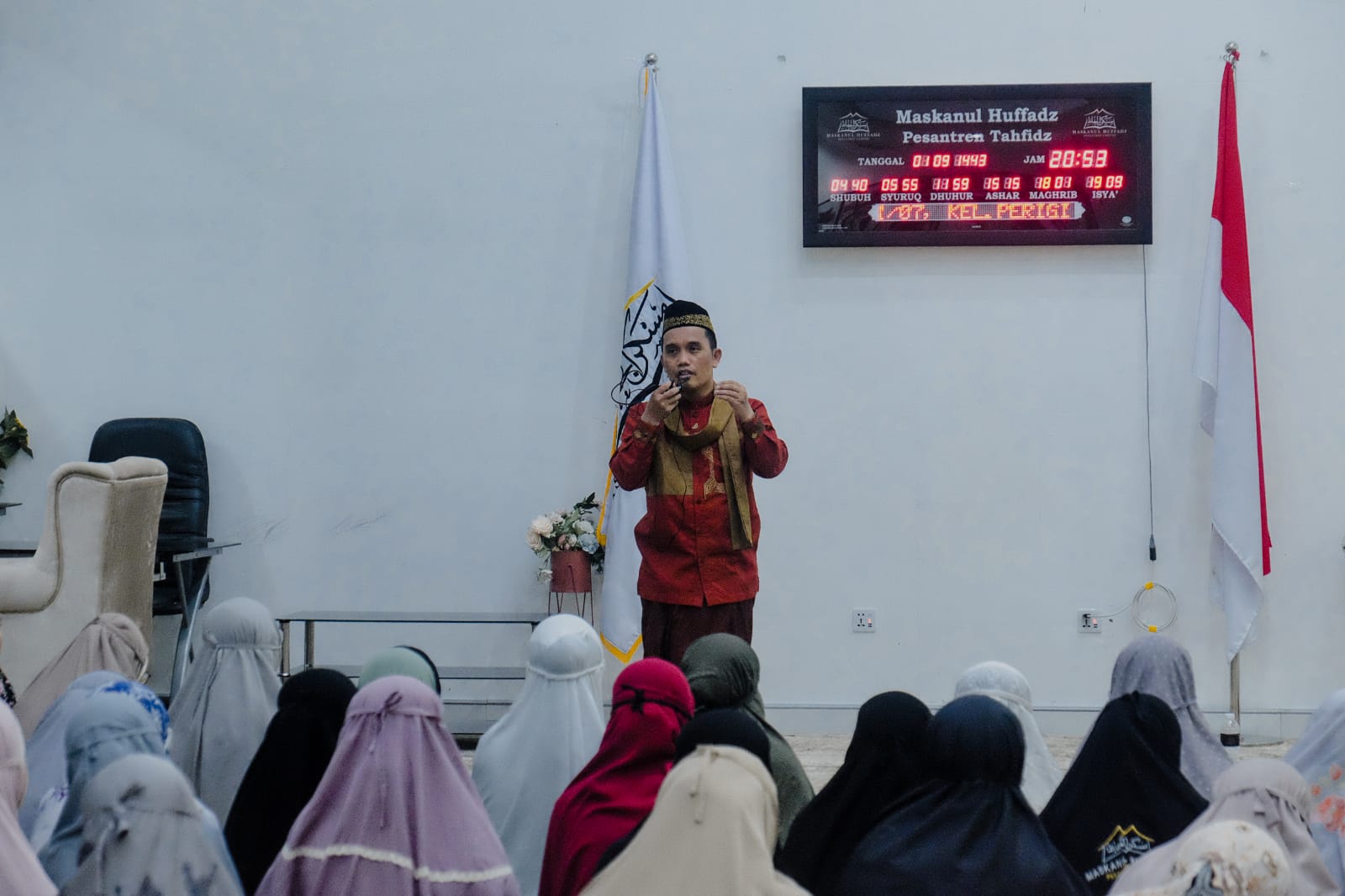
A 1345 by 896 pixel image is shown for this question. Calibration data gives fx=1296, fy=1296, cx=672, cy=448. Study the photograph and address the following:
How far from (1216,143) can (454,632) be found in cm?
368

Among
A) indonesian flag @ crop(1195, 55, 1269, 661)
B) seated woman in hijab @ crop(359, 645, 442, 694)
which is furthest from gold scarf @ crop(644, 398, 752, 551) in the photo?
indonesian flag @ crop(1195, 55, 1269, 661)

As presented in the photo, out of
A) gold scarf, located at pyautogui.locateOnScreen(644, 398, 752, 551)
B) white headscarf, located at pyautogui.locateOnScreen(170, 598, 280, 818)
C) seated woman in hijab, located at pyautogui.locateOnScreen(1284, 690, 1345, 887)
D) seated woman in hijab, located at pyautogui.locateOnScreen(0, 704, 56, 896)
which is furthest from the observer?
gold scarf, located at pyautogui.locateOnScreen(644, 398, 752, 551)

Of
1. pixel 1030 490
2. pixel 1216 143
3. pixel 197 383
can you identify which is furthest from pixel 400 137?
pixel 1216 143

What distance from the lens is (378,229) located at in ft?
17.6

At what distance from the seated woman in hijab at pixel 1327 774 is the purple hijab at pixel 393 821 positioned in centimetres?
→ 140

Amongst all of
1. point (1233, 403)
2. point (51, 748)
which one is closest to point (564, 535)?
point (1233, 403)

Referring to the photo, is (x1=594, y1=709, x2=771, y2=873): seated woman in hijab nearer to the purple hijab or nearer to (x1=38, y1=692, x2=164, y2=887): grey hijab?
the purple hijab

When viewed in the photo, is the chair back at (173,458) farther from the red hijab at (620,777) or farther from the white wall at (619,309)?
the red hijab at (620,777)

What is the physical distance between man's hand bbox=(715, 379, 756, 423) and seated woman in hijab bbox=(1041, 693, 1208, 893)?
1420 millimetres

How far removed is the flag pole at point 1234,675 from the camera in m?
5.08

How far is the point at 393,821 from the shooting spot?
198cm

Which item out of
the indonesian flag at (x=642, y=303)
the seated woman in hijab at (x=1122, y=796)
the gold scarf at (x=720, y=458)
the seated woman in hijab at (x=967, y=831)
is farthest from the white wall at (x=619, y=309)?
the seated woman in hijab at (x=967, y=831)

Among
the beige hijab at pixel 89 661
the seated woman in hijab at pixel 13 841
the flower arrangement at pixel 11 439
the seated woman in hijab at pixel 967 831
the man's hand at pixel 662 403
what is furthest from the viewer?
the flower arrangement at pixel 11 439

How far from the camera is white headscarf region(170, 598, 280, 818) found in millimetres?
2822
